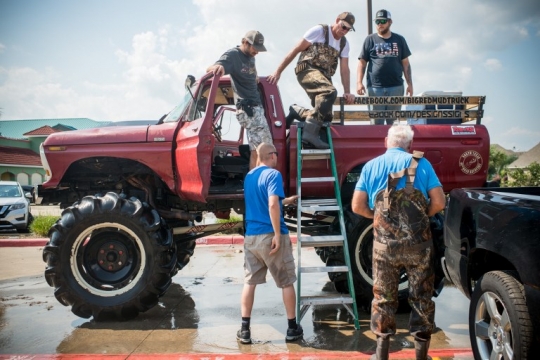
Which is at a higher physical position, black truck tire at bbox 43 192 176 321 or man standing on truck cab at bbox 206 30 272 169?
man standing on truck cab at bbox 206 30 272 169

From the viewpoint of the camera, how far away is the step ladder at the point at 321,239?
446 cm

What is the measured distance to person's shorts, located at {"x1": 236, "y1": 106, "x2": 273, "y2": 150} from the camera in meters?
5.23

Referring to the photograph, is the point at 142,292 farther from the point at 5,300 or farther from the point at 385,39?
the point at 385,39

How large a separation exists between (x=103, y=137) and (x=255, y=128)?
184 centimetres

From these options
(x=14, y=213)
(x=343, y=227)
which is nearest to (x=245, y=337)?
(x=343, y=227)

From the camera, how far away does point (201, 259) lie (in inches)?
352

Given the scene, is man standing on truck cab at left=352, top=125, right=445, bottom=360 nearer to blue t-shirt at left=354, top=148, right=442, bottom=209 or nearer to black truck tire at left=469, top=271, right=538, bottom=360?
blue t-shirt at left=354, top=148, right=442, bottom=209

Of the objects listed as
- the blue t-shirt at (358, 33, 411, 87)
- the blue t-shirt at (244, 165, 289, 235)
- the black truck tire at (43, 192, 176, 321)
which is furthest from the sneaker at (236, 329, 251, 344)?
the blue t-shirt at (358, 33, 411, 87)

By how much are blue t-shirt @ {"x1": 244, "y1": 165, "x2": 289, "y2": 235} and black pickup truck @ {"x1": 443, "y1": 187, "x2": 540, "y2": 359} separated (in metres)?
1.44

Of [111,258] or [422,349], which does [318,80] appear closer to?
[111,258]

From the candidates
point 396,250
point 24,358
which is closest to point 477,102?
point 396,250

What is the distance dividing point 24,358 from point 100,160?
2462mm

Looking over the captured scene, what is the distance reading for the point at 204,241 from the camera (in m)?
10.9

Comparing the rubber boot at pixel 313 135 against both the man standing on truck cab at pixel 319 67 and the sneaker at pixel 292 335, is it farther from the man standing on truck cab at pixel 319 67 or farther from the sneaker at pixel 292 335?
the sneaker at pixel 292 335
